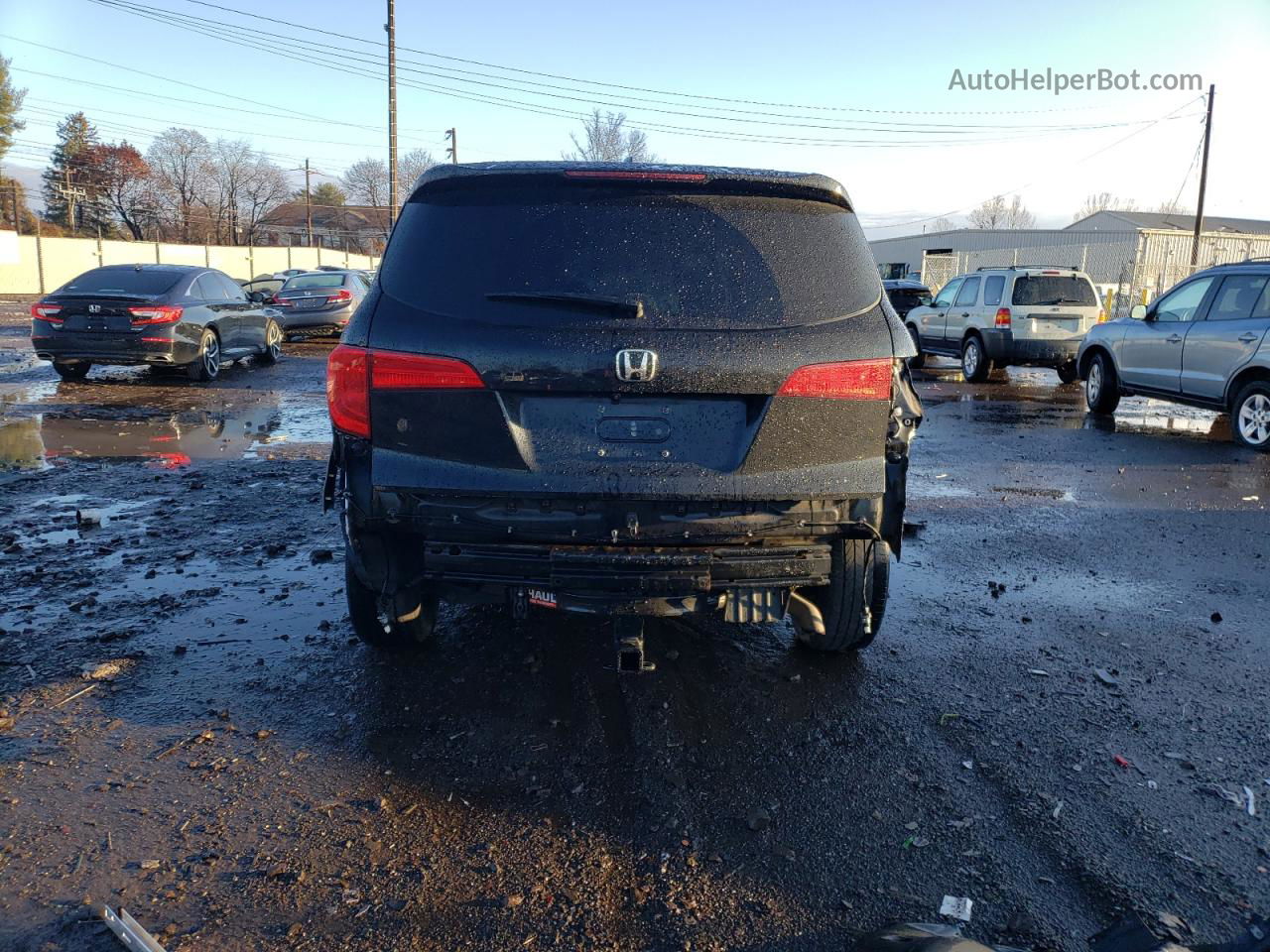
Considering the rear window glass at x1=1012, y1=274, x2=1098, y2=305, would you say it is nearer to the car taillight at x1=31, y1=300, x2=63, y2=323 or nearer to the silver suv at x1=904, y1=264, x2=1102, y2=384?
the silver suv at x1=904, y1=264, x2=1102, y2=384

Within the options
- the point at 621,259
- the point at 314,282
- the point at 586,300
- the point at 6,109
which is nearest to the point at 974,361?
the point at 314,282

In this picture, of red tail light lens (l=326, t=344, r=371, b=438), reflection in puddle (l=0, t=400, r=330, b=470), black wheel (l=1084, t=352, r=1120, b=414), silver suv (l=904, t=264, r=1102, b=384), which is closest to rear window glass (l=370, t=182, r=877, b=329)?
red tail light lens (l=326, t=344, r=371, b=438)

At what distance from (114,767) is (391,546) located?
3.85 feet

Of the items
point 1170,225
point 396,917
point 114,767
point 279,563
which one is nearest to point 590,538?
point 396,917

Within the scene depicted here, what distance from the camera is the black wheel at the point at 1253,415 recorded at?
9930mm

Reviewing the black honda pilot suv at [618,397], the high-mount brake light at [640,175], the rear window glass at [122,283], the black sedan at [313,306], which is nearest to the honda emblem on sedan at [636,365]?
the black honda pilot suv at [618,397]

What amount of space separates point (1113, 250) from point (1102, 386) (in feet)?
127

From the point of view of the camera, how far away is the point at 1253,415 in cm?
1007

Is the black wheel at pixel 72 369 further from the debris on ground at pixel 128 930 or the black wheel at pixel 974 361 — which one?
the black wheel at pixel 974 361

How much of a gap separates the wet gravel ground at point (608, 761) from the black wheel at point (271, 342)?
11245mm

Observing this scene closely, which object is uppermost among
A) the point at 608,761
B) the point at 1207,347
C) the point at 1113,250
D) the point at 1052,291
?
the point at 1113,250

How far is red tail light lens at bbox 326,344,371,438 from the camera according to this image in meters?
3.27

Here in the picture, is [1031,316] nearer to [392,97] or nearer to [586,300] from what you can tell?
[586,300]

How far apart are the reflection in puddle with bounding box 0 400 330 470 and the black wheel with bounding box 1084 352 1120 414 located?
394 inches
